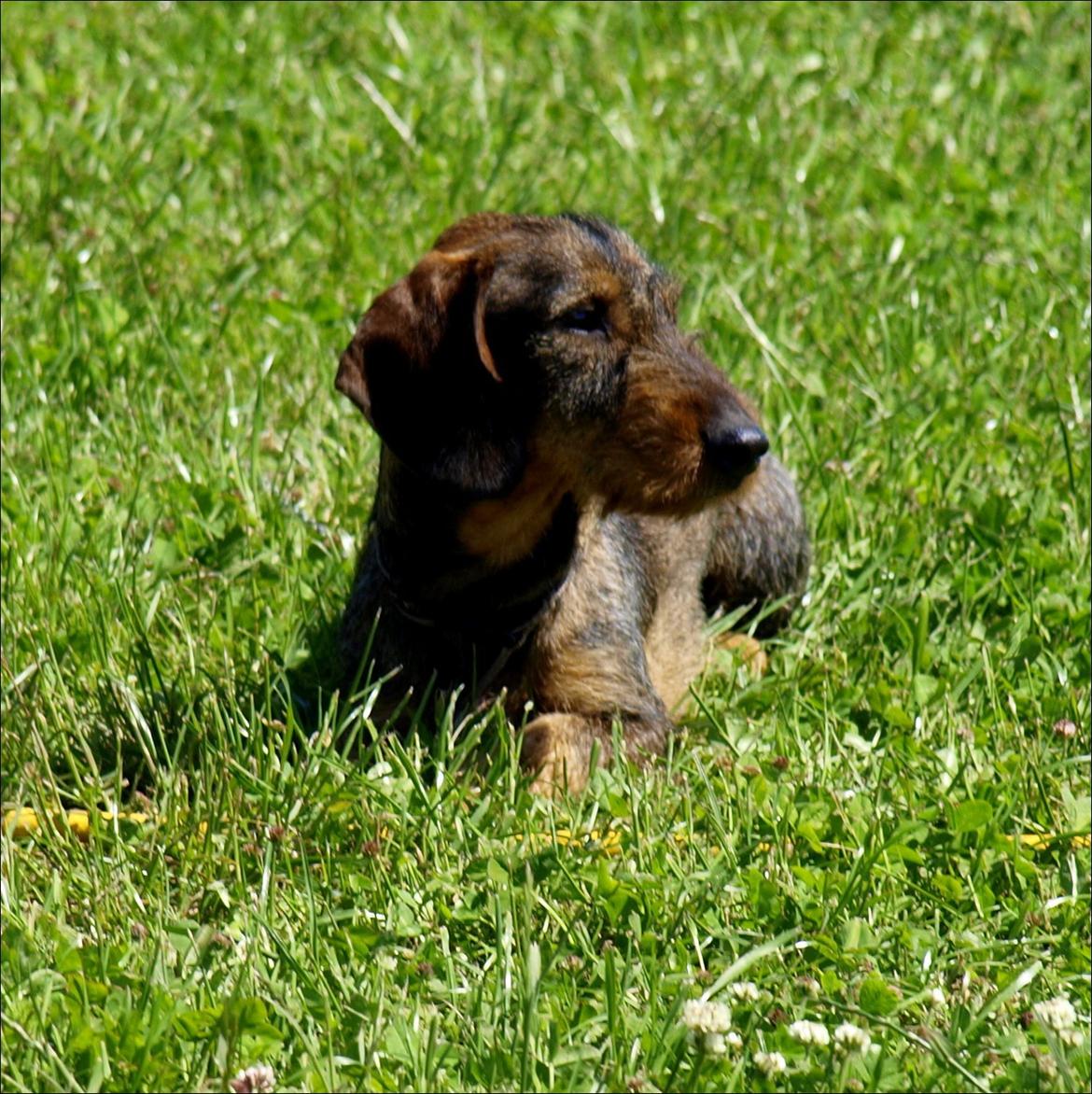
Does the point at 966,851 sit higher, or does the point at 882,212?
the point at 882,212

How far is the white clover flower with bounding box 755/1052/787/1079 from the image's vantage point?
10.8 feet

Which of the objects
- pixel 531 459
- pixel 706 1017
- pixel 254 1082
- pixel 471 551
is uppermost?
pixel 531 459

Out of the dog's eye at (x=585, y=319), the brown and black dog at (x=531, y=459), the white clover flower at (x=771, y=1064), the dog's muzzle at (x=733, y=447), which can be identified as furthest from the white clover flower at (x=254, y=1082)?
the dog's eye at (x=585, y=319)

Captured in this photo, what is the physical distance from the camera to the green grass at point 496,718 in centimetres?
359

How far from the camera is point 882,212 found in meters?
8.11

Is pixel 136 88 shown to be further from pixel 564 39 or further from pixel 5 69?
pixel 564 39

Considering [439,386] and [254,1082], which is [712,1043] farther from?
[439,386]

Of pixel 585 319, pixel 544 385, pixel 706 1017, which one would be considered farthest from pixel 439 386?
pixel 706 1017

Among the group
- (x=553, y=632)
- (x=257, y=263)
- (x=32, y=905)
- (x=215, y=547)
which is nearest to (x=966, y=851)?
(x=553, y=632)

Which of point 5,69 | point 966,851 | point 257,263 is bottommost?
point 966,851

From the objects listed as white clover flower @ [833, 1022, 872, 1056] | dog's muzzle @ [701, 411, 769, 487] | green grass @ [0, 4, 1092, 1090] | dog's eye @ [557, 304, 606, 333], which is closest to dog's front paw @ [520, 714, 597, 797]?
green grass @ [0, 4, 1092, 1090]

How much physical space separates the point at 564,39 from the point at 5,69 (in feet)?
8.61

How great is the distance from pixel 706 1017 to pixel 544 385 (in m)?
1.87

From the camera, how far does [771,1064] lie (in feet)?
10.8
